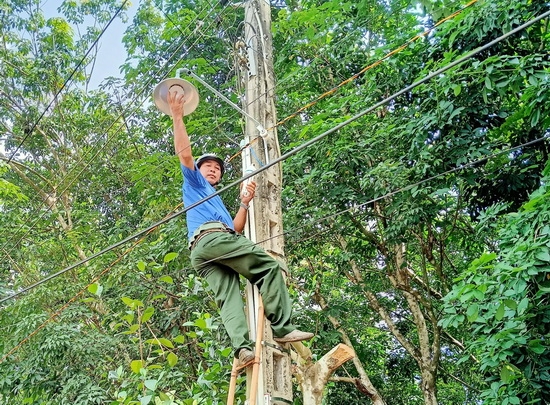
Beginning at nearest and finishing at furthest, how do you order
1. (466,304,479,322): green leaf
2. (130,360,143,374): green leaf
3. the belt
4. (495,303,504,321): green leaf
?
the belt, (495,303,504,321): green leaf, (466,304,479,322): green leaf, (130,360,143,374): green leaf

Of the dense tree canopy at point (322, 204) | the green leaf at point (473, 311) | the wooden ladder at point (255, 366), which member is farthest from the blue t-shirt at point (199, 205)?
the green leaf at point (473, 311)

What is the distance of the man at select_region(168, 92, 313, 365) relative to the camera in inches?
111

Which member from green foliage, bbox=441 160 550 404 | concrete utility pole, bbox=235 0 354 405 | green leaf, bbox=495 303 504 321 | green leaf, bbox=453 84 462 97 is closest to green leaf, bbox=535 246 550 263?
green foliage, bbox=441 160 550 404

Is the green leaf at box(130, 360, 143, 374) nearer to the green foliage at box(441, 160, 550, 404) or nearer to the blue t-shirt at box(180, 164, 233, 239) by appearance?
the blue t-shirt at box(180, 164, 233, 239)

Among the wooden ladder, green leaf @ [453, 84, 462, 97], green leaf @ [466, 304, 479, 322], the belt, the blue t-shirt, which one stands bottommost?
the wooden ladder

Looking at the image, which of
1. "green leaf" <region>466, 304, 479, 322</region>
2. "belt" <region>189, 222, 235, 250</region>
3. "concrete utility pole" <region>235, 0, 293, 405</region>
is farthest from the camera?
"green leaf" <region>466, 304, 479, 322</region>

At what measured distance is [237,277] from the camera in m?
3.15

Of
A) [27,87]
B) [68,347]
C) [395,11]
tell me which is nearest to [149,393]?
[68,347]

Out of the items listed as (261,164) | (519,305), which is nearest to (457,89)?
(519,305)

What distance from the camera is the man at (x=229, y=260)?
111 inches

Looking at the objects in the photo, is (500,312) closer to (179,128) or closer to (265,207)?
(265,207)

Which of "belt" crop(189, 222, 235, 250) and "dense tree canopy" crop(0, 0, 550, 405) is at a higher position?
"dense tree canopy" crop(0, 0, 550, 405)

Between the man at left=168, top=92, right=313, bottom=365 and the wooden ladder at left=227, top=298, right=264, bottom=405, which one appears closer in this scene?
the wooden ladder at left=227, top=298, right=264, bottom=405

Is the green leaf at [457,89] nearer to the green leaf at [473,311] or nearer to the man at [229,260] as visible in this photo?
the green leaf at [473,311]
